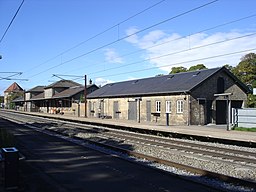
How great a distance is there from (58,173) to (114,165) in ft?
6.75

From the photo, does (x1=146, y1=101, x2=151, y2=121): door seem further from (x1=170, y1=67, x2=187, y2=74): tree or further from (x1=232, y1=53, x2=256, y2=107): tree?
(x1=170, y1=67, x2=187, y2=74): tree

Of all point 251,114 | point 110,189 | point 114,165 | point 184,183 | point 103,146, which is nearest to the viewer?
point 110,189

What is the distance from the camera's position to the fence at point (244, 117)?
26161mm

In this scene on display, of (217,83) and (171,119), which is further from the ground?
(217,83)

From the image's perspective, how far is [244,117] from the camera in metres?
26.9

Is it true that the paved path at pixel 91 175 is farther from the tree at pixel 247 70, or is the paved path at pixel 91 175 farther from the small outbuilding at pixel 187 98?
the tree at pixel 247 70

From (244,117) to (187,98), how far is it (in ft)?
21.5

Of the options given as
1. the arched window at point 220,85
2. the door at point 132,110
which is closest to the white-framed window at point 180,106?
the arched window at point 220,85

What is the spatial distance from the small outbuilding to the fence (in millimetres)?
1479

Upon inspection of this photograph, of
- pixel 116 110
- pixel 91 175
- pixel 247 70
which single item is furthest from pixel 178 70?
pixel 91 175

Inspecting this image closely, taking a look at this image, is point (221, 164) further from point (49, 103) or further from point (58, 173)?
point (49, 103)

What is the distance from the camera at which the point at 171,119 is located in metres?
34.2

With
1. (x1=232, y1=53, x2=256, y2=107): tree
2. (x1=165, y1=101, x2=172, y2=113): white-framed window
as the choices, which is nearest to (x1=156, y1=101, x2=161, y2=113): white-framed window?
(x1=165, y1=101, x2=172, y2=113): white-framed window

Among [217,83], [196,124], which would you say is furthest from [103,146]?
[217,83]
